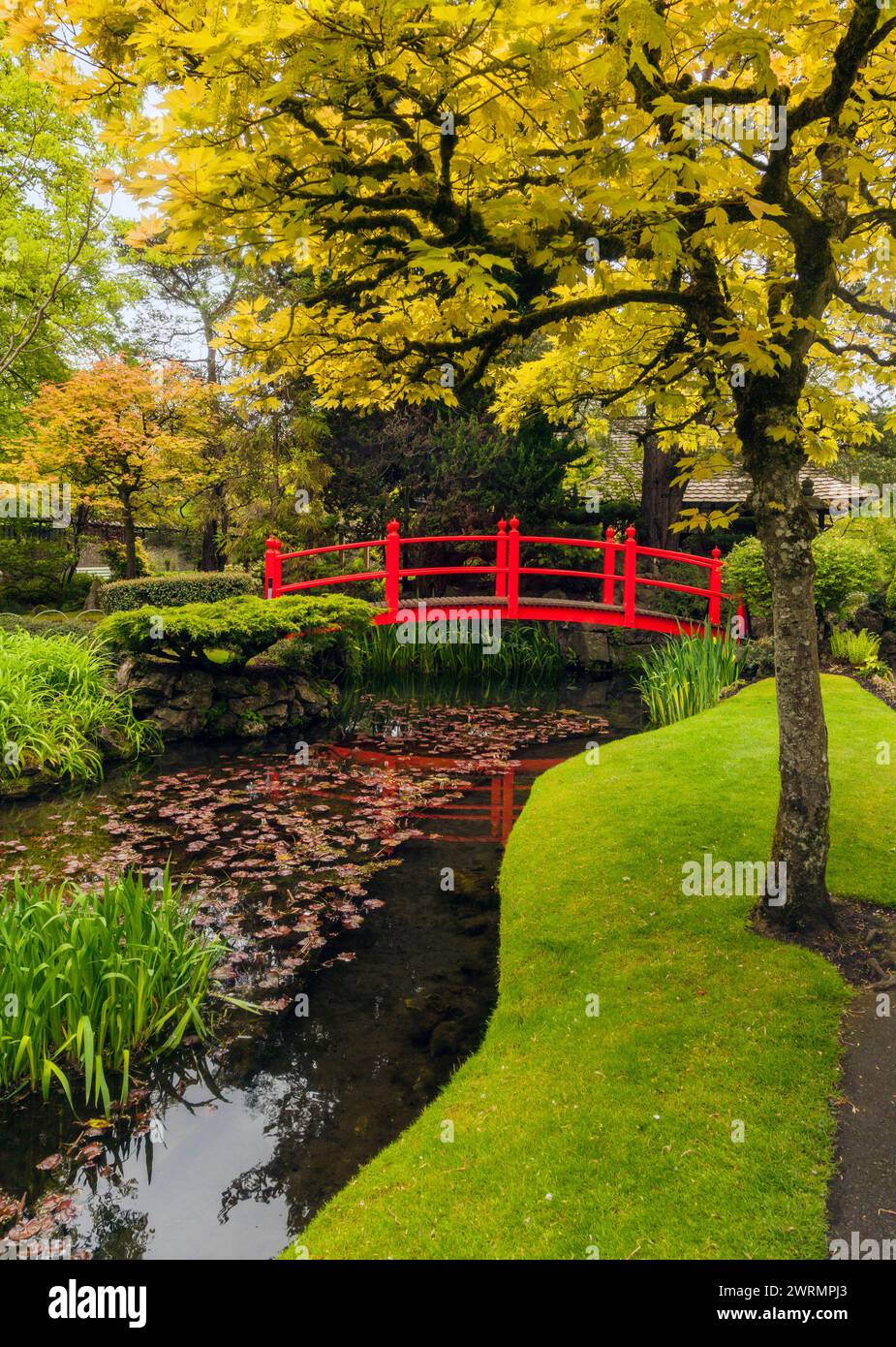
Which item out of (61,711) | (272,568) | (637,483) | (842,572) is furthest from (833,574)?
(61,711)

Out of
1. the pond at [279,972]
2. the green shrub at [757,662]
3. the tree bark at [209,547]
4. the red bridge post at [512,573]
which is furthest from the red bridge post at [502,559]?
the tree bark at [209,547]

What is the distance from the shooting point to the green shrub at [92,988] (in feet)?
12.6

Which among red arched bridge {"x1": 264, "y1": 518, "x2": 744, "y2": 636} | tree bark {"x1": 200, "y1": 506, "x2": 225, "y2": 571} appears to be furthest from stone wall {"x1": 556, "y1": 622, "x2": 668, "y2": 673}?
tree bark {"x1": 200, "y1": 506, "x2": 225, "y2": 571}

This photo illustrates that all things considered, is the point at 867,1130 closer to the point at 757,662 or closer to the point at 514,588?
the point at 757,662

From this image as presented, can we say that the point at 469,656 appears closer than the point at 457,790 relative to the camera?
No

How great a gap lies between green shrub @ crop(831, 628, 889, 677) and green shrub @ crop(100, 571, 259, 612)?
9210mm

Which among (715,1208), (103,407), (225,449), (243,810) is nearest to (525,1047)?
(715,1208)

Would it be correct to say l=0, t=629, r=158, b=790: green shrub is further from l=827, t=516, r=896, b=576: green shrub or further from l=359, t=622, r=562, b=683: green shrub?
l=827, t=516, r=896, b=576: green shrub

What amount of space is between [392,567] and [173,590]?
181 inches

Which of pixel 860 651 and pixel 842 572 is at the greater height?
pixel 842 572

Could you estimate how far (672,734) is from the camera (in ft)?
27.3

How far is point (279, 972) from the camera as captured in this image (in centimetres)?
493

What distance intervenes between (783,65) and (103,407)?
40.4 ft

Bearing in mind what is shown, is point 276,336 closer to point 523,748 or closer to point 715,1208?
point 715,1208
